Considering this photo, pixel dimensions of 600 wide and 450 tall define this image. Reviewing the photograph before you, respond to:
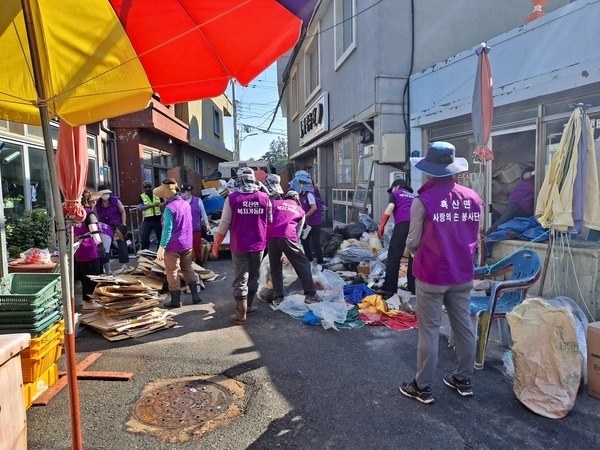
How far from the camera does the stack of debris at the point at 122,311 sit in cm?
479

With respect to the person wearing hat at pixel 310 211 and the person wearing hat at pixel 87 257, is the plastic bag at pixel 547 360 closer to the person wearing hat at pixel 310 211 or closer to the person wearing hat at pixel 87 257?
the person wearing hat at pixel 87 257

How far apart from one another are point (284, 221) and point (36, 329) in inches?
128

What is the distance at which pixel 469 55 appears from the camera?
23.8 feet

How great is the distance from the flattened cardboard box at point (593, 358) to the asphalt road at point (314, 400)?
0.29 feet

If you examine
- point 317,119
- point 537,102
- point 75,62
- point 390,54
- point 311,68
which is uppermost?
point 311,68

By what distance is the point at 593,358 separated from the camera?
3367 millimetres

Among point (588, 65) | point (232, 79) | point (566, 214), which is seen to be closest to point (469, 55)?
point (588, 65)

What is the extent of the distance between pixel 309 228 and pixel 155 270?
2970 millimetres

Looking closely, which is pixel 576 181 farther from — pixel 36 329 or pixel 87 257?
pixel 87 257

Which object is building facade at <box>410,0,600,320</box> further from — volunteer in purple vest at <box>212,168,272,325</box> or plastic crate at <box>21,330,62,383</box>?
plastic crate at <box>21,330,62,383</box>

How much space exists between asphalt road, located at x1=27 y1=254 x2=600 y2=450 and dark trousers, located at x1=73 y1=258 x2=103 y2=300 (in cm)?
87

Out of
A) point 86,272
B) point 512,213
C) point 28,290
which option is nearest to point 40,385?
point 28,290

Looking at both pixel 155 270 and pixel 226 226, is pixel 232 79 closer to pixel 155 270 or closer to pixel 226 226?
pixel 226 226

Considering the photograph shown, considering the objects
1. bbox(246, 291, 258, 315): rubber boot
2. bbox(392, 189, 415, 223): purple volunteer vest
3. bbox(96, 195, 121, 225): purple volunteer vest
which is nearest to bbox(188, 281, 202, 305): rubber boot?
bbox(246, 291, 258, 315): rubber boot
